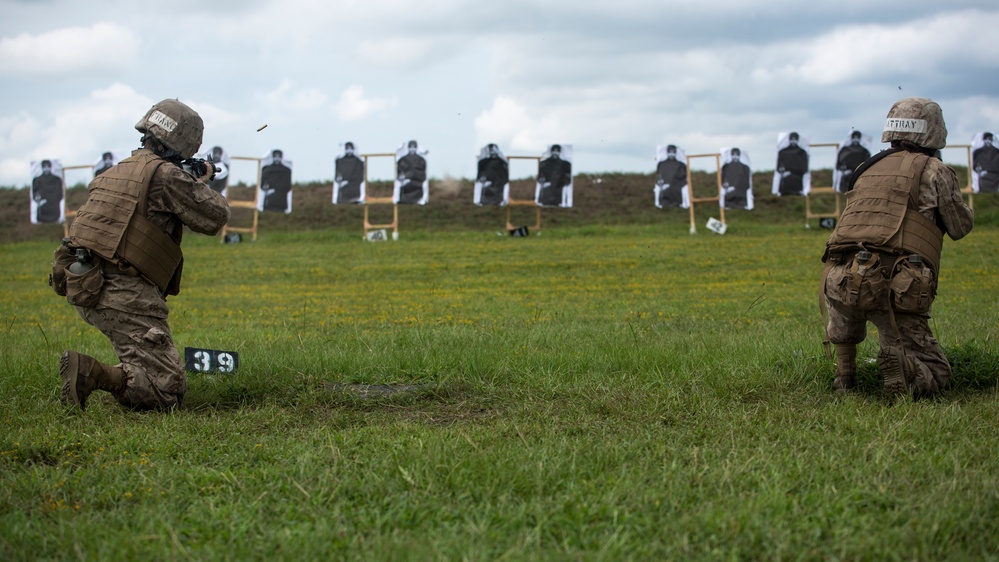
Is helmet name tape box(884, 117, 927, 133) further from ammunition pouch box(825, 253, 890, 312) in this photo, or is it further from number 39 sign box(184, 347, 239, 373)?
number 39 sign box(184, 347, 239, 373)

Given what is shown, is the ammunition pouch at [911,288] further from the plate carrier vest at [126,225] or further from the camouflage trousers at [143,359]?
the plate carrier vest at [126,225]

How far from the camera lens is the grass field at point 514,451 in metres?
3.53

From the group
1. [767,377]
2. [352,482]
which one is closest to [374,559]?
[352,482]

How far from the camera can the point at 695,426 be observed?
5227 millimetres

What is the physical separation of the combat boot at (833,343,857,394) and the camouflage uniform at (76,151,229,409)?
4.10 m

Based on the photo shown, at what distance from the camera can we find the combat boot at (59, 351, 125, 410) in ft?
18.2

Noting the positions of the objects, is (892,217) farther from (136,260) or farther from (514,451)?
(136,260)

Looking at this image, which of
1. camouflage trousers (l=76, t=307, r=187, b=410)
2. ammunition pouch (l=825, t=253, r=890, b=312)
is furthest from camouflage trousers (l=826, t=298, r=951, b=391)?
camouflage trousers (l=76, t=307, r=187, b=410)

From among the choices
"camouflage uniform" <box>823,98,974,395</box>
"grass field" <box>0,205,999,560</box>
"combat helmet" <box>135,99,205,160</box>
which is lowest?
"grass field" <box>0,205,999,560</box>

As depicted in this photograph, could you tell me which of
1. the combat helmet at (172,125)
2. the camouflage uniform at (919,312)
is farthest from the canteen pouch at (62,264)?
the camouflage uniform at (919,312)

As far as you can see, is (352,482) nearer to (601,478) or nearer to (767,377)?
(601,478)

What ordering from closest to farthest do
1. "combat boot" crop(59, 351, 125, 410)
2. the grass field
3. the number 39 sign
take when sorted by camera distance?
the grass field → "combat boot" crop(59, 351, 125, 410) → the number 39 sign

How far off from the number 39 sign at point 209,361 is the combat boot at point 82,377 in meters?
0.81

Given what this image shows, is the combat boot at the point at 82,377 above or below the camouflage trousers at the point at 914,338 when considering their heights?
below
